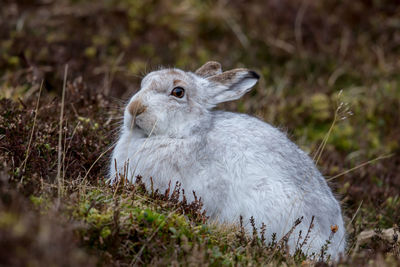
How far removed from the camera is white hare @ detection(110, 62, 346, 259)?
15.9 ft

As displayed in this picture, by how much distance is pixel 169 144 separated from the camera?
16.7 ft

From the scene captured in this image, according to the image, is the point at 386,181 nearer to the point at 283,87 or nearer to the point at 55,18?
the point at 283,87

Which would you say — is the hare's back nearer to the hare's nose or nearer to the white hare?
the white hare

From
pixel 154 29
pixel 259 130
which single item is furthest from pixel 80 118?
pixel 154 29

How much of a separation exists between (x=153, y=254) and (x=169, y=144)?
1442 mm

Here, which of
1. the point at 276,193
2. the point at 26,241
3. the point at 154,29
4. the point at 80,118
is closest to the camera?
the point at 26,241

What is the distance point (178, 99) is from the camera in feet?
17.5

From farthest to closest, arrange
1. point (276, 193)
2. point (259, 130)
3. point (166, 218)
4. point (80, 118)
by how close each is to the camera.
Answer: point (80, 118) < point (259, 130) < point (276, 193) < point (166, 218)

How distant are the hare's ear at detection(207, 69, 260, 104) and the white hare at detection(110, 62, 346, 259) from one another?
0.14 meters

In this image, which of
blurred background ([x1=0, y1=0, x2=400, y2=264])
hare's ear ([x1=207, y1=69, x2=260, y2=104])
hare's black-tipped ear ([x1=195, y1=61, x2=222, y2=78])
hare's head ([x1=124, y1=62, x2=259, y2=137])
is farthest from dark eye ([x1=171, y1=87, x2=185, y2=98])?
blurred background ([x1=0, y1=0, x2=400, y2=264])

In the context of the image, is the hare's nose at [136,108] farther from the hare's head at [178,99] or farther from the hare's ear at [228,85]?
the hare's ear at [228,85]

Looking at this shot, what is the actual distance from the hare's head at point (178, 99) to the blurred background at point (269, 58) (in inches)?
50.5

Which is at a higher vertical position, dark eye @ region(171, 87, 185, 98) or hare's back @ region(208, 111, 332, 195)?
dark eye @ region(171, 87, 185, 98)

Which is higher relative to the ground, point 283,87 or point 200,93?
point 200,93
